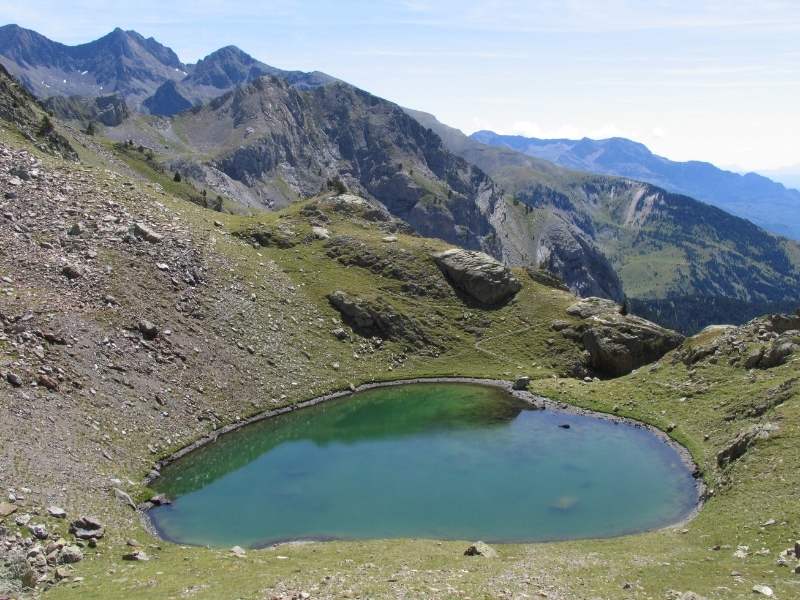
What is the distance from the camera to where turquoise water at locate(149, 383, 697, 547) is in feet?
164

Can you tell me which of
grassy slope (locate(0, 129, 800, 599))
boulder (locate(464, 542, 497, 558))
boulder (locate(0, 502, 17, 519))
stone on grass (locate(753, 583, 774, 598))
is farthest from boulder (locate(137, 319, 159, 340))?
stone on grass (locate(753, 583, 774, 598))

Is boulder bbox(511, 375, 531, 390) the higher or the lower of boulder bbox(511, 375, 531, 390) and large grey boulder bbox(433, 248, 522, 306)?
the lower

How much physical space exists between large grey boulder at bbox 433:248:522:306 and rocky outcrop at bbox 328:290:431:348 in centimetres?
1358

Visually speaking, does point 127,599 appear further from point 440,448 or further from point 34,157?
point 34,157

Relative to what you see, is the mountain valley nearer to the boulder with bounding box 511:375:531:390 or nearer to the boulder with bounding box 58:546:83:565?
the boulder with bounding box 58:546:83:565

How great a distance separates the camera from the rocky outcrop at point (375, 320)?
3762 inches

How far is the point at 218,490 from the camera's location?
5725 cm

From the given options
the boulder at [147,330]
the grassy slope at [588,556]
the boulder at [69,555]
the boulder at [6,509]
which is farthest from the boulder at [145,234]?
the boulder at [69,555]

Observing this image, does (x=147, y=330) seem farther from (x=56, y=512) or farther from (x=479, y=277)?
(x=479, y=277)

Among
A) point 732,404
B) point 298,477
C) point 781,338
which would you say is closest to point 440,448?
point 298,477

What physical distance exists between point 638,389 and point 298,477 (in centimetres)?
4281

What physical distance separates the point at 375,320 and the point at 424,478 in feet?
128

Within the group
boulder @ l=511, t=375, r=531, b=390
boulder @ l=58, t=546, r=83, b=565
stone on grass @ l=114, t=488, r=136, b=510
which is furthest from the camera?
boulder @ l=511, t=375, r=531, b=390

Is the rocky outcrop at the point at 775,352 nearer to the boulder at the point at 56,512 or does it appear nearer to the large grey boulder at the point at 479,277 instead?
the large grey boulder at the point at 479,277
